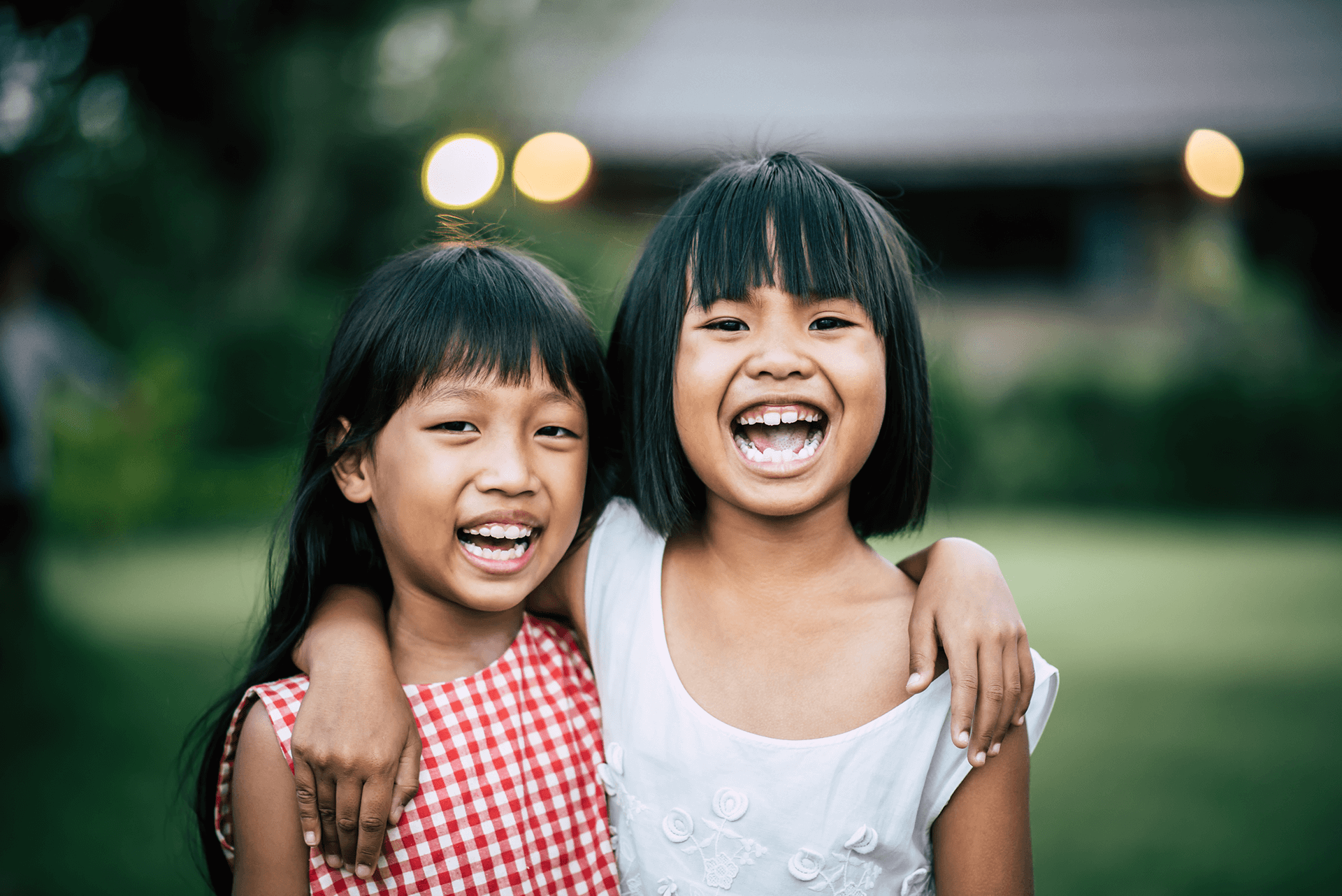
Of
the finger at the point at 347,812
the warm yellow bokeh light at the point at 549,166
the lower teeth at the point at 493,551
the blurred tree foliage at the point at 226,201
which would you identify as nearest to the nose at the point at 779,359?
the lower teeth at the point at 493,551

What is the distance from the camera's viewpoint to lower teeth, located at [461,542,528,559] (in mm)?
1651

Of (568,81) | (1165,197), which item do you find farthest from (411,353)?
(1165,197)

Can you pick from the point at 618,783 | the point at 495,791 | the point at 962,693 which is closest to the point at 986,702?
the point at 962,693

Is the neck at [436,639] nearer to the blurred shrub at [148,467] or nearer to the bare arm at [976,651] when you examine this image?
the bare arm at [976,651]

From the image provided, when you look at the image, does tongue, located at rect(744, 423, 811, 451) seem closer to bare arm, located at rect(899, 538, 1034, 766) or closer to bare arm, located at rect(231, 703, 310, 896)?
bare arm, located at rect(899, 538, 1034, 766)

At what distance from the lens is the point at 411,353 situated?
5.47 feet

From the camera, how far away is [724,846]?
1601 mm

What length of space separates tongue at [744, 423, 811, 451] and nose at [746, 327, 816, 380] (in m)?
0.12

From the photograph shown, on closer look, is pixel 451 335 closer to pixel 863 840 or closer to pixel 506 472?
pixel 506 472

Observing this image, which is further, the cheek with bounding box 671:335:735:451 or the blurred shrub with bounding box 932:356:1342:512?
the blurred shrub with bounding box 932:356:1342:512

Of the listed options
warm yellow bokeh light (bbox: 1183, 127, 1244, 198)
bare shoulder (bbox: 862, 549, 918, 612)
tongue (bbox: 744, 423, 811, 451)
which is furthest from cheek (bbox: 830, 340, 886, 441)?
warm yellow bokeh light (bbox: 1183, 127, 1244, 198)

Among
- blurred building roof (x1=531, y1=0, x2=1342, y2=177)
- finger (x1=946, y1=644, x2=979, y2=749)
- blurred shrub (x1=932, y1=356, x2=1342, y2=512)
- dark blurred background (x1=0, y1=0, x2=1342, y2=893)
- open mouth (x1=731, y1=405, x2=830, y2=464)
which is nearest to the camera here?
finger (x1=946, y1=644, x2=979, y2=749)

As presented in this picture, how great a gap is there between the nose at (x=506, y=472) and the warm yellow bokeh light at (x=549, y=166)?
23.6 feet

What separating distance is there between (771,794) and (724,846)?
0.11 m
